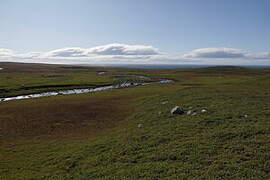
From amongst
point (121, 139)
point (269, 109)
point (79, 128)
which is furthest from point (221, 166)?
point (79, 128)

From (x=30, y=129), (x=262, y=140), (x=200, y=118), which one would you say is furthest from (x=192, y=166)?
(x=30, y=129)

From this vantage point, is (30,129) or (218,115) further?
(30,129)

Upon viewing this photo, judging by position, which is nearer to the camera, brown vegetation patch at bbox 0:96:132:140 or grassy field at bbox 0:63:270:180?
grassy field at bbox 0:63:270:180

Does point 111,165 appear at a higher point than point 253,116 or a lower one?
lower

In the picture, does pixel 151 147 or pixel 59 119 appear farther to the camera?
pixel 59 119

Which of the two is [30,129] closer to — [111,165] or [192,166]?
[111,165]

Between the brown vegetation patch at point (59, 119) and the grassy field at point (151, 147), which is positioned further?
the brown vegetation patch at point (59, 119)

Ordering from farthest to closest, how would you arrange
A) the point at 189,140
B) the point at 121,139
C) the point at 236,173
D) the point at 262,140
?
the point at 121,139
the point at 189,140
the point at 262,140
the point at 236,173

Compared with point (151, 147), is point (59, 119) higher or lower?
lower

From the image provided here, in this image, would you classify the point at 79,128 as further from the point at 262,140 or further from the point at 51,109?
the point at 262,140

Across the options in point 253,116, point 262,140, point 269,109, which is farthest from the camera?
point 269,109

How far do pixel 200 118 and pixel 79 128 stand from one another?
46.3 ft

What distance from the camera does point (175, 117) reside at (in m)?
26.3

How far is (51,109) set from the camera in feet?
133
